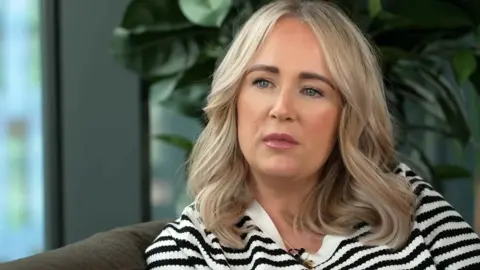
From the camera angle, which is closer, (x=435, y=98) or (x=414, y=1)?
(x=414, y=1)

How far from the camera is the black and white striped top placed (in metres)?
1.43

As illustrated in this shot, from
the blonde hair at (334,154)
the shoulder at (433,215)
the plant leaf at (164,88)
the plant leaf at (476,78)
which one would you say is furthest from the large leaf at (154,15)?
the shoulder at (433,215)

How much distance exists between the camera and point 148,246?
1526mm

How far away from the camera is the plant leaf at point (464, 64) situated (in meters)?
1.80

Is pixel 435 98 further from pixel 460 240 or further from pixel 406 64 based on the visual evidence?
pixel 460 240

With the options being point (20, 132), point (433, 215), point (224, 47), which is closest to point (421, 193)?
point (433, 215)

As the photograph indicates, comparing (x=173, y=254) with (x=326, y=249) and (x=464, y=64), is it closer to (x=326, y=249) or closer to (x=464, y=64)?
(x=326, y=249)

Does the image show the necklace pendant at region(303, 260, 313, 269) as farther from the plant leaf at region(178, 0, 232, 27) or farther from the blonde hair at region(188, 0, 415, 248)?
the plant leaf at region(178, 0, 232, 27)

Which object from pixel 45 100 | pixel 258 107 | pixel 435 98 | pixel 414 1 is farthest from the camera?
pixel 45 100

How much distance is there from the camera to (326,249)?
149 centimetres

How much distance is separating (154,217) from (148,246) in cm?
110

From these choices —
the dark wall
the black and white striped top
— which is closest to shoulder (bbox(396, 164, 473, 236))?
the black and white striped top

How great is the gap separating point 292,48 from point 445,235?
41cm

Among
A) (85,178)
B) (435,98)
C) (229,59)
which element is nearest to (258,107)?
(229,59)
